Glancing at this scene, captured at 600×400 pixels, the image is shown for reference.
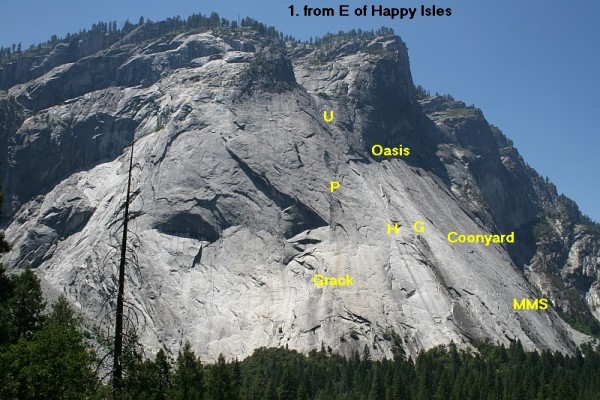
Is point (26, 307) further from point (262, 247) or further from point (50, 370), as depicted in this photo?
point (262, 247)

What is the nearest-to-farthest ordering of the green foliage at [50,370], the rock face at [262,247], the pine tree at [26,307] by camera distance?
1. the green foliage at [50,370]
2. the pine tree at [26,307]
3. the rock face at [262,247]

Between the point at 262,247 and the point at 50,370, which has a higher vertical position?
the point at 262,247

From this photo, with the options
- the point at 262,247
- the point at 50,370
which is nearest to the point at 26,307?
the point at 50,370

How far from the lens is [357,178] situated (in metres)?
189

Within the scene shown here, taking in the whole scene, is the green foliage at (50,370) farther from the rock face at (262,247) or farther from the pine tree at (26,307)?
the rock face at (262,247)

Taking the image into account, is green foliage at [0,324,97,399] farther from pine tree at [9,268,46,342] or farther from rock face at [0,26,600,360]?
rock face at [0,26,600,360]

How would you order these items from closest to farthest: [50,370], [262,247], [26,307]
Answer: [50,370]
[26,307]
[262,247]

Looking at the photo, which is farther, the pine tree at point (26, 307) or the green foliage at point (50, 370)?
the pine tree at point (26, 307)

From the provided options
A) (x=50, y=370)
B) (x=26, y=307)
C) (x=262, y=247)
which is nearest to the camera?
(x=50, y=370)

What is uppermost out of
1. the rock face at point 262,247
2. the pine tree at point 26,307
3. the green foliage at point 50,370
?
the rock face at point 262,247

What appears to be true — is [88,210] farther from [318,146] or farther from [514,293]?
[514,293]

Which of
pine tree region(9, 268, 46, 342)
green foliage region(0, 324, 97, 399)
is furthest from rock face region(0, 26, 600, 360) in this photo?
green foliage region(0, 324, 97, 399)

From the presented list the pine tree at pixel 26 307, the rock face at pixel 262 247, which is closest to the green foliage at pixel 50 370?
the pine tree at pixel 26 307

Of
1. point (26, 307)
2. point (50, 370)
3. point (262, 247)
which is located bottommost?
point (50, 370)
